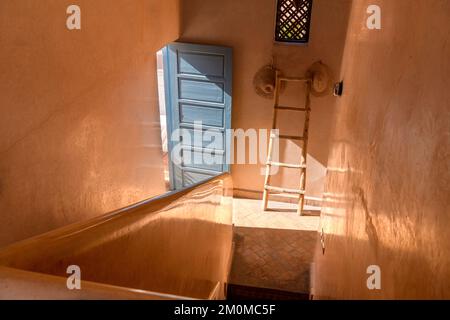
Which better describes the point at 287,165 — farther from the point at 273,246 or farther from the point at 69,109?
the point at 69,109

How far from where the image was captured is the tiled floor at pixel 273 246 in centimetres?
440

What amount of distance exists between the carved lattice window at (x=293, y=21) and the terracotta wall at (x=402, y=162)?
2717mm

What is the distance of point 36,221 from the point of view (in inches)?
88.5

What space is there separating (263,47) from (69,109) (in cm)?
319

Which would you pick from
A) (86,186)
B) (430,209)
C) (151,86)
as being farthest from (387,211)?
(151,86)

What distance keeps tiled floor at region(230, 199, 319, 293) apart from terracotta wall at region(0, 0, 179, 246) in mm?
1543

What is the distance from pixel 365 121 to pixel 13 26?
180 centimetres

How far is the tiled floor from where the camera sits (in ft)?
14.4

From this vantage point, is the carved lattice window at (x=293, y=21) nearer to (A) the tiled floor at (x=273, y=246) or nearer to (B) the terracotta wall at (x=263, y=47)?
(B) the terracotta wall at (x=263, y=47)

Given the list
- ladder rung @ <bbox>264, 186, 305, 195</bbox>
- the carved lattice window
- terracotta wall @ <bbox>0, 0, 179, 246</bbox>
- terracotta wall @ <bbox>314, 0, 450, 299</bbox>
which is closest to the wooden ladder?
ladder rung @ <bbox>264, 186, 305, 195</bbox>

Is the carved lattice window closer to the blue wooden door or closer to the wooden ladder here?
the wooden ladder

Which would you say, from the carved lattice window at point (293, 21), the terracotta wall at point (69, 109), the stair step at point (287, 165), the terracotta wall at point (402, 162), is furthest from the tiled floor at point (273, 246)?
the carved lattice window at point (293, 21)

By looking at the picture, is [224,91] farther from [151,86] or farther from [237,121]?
[151,86]

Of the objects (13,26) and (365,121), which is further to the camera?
(365,121)
